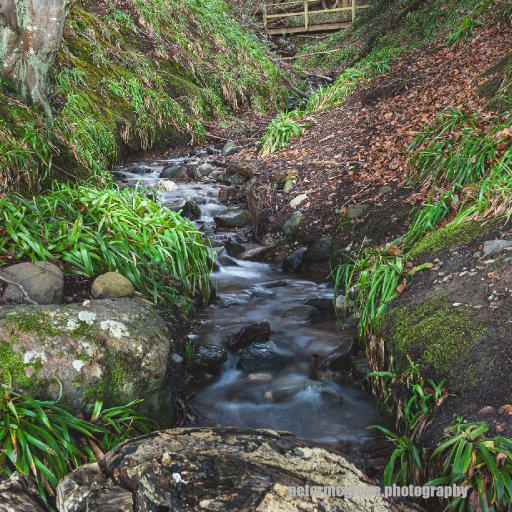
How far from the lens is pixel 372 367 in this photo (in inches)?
136

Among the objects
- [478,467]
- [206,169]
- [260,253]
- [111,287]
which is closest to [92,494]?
[478,467]

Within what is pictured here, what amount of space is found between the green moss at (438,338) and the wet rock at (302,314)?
1164 millimetres

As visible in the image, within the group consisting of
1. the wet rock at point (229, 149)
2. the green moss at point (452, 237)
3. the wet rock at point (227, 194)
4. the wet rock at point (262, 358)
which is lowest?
the wet rock at point (262, 358)

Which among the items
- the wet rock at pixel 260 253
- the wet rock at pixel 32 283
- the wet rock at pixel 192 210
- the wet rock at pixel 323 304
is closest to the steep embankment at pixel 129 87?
the wet rock at pixel 192 210

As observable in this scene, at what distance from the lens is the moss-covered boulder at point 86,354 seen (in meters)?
2.52

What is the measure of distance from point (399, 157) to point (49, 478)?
4.80 metres

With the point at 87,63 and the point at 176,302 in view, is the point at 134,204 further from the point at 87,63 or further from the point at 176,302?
the point at 87,63

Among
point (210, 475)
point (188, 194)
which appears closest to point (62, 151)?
point (188, 194)

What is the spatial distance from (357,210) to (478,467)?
11.3 feet

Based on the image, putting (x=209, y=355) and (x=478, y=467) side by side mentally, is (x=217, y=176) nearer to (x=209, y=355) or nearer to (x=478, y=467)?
(x=209, y=355)

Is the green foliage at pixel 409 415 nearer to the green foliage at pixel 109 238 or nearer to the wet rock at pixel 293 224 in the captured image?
the green foliage at pixel 109 238

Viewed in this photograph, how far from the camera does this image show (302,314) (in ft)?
14.5

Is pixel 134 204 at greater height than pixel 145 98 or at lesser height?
lesser

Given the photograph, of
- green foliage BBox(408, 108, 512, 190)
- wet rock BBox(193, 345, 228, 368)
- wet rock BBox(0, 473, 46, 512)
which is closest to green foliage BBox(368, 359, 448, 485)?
wet rock BBox(193, 345, 228, 368)
